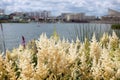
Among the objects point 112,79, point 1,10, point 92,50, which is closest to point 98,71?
point 112,79

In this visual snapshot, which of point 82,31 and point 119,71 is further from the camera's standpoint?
point 82,31

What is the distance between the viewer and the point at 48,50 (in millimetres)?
3748

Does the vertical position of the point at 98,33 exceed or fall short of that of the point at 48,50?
it falls short

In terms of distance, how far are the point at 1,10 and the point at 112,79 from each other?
6262 mm

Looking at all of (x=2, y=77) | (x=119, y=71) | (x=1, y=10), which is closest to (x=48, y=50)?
(x=2, y=77)

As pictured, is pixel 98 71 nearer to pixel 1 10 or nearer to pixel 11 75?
pixel 11 75

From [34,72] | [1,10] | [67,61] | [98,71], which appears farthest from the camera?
→ [1,10]

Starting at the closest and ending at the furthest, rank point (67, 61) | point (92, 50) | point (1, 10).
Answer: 1. point (67, 61)
2. point (92, 50)
3. point (1, 10)

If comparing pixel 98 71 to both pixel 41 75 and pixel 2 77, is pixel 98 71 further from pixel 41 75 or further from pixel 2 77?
pixel 2 77

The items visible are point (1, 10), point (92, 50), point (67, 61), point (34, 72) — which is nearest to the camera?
point (34, 72)

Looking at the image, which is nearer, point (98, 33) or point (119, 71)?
point (119, 71)

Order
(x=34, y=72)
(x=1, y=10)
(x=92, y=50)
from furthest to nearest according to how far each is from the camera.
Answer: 1. (x=1, y=10)
2. (x=92, y=50)
3. (x=34, y=72)

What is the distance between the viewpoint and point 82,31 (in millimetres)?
8258

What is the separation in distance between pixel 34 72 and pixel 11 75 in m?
0.33
